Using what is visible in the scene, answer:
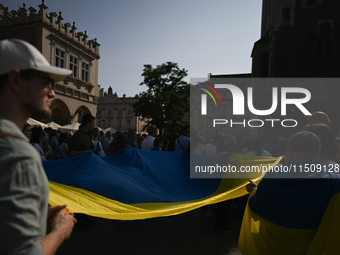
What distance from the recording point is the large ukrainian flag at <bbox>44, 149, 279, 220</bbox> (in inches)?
125

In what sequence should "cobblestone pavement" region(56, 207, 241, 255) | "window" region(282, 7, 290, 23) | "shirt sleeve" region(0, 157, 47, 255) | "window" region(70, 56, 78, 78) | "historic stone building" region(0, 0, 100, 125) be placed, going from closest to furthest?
1. "shirt sleeve" region(0, 157, 47, 255)
2. "cobblestone pavement" region(56, 207, 241, 255)
3. "historic stone building" region(0, 0, 100, 125)
4. "window" region(282, 7, 290, 23)
5. "window" region(70, 56, 78, 78)

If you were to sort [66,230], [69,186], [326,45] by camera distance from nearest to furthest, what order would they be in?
[66,230]
[69,186]
[326,45]

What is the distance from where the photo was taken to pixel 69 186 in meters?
3.56

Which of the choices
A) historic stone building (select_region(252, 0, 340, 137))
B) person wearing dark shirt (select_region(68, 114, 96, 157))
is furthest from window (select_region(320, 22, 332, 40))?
person wearing dark shirt (select_region(68, 114, 96, 157))

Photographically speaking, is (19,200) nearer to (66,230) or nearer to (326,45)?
(66,230)

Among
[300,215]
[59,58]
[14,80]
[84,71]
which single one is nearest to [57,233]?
[14,80]

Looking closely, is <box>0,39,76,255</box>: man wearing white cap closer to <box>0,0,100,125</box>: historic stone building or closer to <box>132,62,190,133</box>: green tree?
<box>0,0,100,125</box>: historic stone building

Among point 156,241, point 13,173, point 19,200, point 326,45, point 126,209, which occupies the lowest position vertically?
point 156,241

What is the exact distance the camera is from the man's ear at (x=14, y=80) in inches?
46.8

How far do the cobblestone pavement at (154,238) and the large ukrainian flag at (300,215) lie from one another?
2339 millimetres

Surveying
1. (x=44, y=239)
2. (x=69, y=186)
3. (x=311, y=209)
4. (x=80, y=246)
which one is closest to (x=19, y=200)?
(x=44, y=239)

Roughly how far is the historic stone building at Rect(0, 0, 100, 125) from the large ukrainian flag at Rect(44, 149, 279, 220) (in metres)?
22.5

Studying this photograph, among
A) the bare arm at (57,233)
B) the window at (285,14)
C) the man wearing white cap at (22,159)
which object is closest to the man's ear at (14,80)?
the man wearing white cap at (22,159)

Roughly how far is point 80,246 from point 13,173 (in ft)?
13.3
